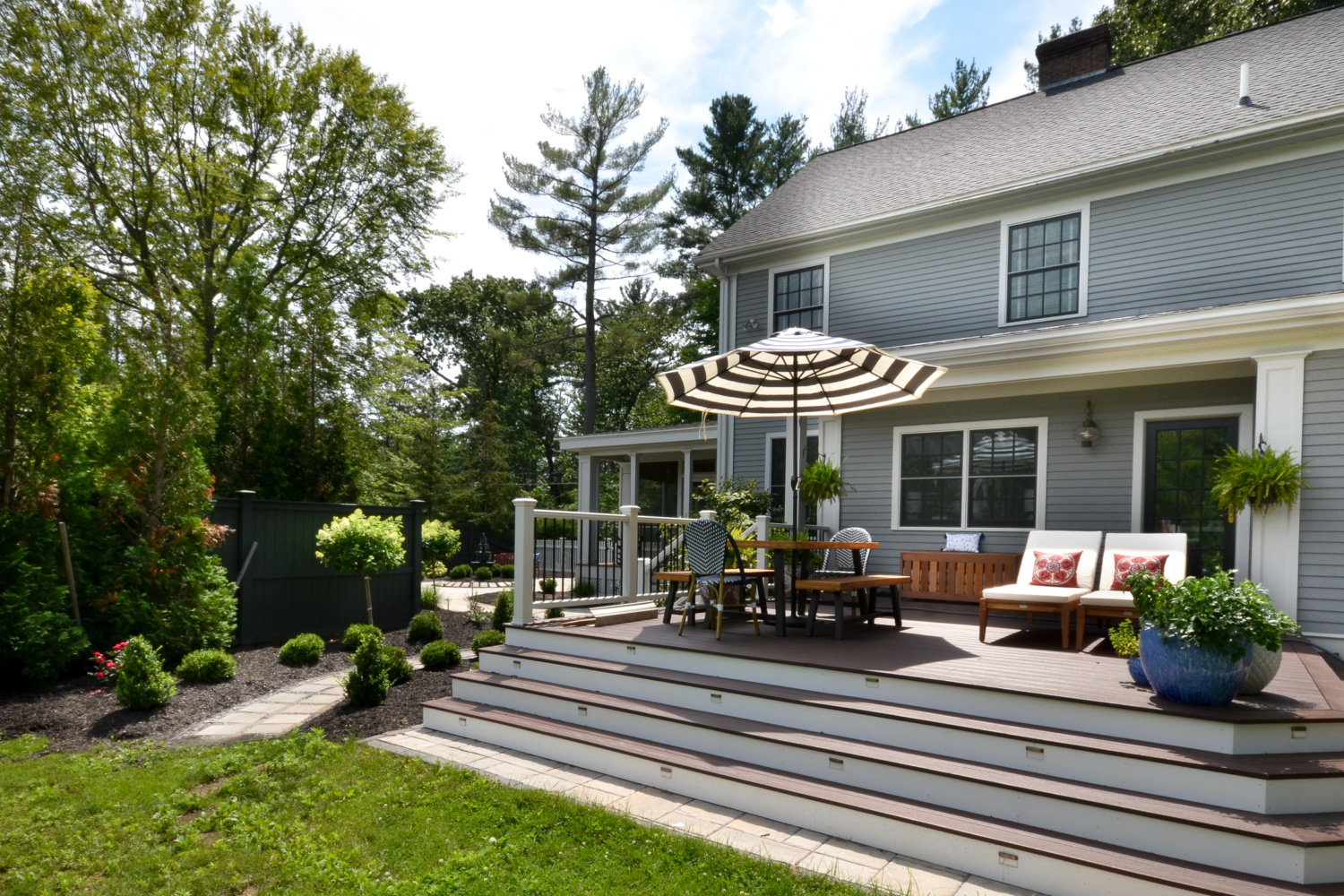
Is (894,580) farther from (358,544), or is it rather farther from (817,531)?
(358,544)

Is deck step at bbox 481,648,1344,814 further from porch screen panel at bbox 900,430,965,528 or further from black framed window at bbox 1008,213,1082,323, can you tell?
black framed window at bbox 1008,213,1082,323

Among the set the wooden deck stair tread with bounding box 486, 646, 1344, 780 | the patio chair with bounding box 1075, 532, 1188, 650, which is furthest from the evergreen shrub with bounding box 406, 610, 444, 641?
the patio chair with bounding box 1075, 532, 1188, 650

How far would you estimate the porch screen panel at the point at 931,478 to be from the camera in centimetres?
895

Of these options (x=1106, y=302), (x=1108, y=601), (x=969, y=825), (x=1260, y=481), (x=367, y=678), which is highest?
(x=1106, y=302)

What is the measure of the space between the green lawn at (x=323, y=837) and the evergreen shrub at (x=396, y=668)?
1756 millimetres

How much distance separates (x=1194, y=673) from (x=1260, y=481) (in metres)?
3.39

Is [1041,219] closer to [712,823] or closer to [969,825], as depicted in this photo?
[969,825]

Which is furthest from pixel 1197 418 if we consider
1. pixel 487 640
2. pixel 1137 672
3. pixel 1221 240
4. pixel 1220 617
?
pixel 487 640

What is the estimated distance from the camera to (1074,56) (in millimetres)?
11180

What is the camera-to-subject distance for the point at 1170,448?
7668 mm

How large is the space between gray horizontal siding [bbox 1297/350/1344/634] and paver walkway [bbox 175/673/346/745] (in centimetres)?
813

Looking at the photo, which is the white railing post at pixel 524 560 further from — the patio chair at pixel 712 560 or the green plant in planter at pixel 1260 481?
the green plant in planter at pixel 1260 481

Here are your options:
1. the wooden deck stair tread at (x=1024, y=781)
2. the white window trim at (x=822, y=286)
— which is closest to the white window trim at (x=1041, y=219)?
the white window trim at (x=822, y=286)

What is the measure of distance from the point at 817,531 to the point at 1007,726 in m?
5.45
